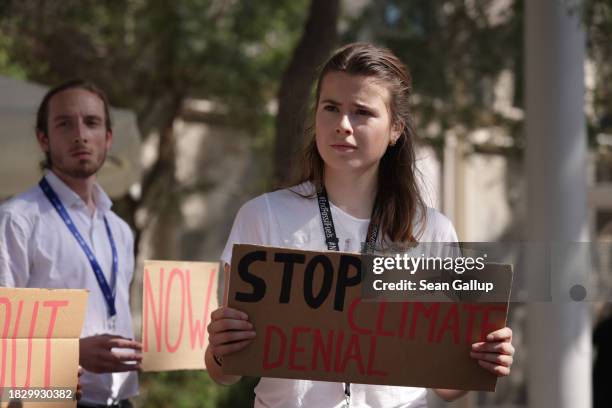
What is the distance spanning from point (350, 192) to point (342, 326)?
0.41m

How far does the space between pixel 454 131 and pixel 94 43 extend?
4005 mm

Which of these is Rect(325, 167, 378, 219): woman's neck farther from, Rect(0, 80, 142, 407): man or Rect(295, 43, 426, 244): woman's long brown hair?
Rect(0, 80, 142, 407): man

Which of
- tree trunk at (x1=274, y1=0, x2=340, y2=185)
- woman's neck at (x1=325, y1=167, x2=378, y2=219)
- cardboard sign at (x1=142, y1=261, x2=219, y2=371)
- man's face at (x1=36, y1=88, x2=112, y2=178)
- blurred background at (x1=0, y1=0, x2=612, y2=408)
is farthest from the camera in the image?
tree trunk at (x1=274, y1=0, x2=340, y2=185)

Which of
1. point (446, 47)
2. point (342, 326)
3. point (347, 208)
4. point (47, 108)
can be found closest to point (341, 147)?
point (347, 208)

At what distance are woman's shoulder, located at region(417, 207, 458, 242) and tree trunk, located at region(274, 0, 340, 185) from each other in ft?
10.2

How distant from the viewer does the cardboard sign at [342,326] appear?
2.52m

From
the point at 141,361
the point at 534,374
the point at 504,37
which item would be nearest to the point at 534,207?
the point at 534,374

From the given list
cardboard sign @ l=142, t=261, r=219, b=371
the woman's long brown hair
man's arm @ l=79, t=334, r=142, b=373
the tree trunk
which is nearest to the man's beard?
cardboard sign @ l=142, t=261, r=219, b=371

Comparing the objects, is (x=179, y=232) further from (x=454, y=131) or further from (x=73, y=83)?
(x=73, y=83)

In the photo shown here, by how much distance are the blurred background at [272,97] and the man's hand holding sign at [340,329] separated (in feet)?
3.40

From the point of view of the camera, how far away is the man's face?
3537 millimetres

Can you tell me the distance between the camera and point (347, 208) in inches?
108

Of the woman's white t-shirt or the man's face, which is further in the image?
the man's face

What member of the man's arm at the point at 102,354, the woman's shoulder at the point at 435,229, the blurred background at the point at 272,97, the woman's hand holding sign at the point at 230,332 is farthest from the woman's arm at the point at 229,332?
the blurred background at the point at 272,97
